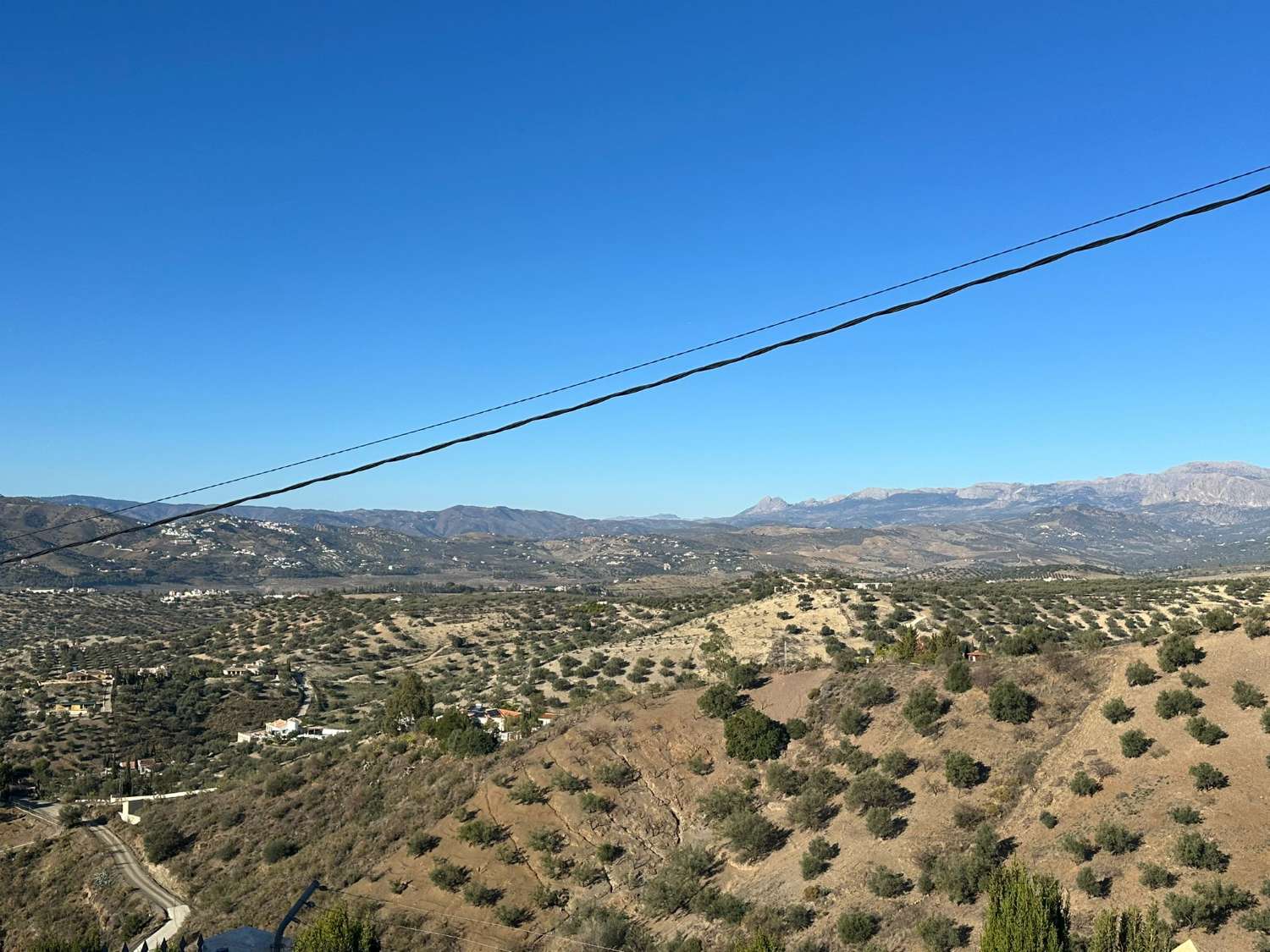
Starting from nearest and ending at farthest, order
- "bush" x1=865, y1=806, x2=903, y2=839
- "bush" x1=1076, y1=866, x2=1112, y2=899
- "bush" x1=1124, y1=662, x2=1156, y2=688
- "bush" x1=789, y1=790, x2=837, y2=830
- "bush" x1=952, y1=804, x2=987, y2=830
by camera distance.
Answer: "bush" x1=1076, y1=866, x2=1112, y2=899, "bush" x1=952, y1=804, x2=987, y2=830, "bush" x1=865, y1=806, x2=903, y2=839, "bush" x1=789, y1=790, x2=837, y2=830, "bush" x1=1124, y1=662, x2=1156, y2=688

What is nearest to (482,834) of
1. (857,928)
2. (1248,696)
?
(857,928)

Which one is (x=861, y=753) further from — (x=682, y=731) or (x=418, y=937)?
(x=418, y=937)

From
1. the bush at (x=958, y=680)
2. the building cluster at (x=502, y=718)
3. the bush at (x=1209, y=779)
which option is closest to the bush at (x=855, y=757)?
the bush at (x=958, y=680)

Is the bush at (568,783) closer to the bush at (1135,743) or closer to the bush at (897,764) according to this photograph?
the bush at (897,764)

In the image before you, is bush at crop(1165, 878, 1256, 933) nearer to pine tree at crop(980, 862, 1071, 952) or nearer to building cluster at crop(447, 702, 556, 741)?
pine tree at crop(980, 862, 1071, 952)

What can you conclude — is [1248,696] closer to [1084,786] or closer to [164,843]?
[1084,786]

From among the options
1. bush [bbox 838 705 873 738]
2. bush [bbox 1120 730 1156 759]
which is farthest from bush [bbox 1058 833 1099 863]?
bush [bbox 838 705 873 738]
